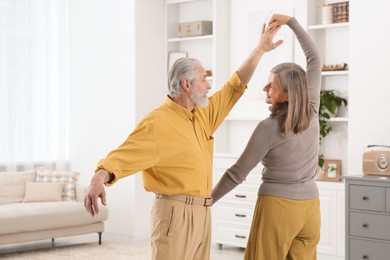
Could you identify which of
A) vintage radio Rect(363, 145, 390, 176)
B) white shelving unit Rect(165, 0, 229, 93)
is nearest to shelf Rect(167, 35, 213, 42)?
white shelving unit Rect(165, 0, 229, 93)

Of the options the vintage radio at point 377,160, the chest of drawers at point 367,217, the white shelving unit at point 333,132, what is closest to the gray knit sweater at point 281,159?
the chest of drawers at point 367,217

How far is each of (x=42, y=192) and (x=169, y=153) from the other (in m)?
4.67

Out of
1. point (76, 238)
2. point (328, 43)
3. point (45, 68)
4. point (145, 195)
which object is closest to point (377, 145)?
point (328, 43)

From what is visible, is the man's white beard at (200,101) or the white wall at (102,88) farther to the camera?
the white wall at (102,88)

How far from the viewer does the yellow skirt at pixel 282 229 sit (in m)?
3.04

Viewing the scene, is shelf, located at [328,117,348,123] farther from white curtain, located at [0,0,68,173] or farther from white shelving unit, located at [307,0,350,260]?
white curtain, located at [0,0,68,173]

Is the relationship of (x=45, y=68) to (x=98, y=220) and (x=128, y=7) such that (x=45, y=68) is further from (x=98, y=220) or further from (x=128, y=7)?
(x=98, y=220)

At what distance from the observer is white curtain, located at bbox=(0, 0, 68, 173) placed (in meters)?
7.90

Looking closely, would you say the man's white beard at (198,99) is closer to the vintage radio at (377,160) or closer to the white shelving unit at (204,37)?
the vintage radio at (377,160)

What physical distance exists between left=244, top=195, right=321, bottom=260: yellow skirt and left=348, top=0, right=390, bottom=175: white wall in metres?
3.06

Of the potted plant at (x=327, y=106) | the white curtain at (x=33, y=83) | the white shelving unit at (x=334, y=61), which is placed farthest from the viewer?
the white curtain at (x=33, y=83)

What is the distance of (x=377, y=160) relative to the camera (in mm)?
5758

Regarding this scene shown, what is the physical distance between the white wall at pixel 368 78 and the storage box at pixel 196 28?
2.00 meters

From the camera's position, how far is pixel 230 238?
707cm
